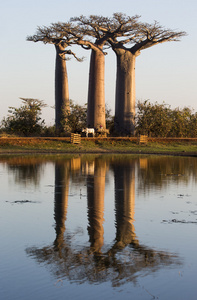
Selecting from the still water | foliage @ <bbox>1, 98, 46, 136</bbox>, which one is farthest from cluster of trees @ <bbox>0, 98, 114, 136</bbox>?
the still water

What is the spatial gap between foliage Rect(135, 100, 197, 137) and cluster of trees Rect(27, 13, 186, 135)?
1.14 meters

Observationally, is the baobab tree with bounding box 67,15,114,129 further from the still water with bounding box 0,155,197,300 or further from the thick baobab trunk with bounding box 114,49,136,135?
the still water with bounding box 0,155,197,300

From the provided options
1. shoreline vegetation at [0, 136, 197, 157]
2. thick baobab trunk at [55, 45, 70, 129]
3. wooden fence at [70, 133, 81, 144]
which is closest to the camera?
shoreline vegetation at [0, 136, 197, 157]

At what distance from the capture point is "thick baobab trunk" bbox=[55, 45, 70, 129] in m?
51.4

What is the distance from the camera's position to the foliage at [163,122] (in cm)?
5034

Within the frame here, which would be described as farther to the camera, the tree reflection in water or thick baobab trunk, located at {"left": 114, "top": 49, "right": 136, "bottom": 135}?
thick baobab trunk, located at {"left": 114, "top": 49, "right": 136, "bottom": 135}

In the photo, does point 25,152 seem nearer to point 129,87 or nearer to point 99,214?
point 129,87

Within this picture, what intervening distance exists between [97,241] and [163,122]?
41440mm

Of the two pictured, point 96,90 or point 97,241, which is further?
point 96,90

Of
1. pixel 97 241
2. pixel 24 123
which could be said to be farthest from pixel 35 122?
pixel 97 241

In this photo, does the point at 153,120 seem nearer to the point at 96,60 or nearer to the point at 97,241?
the point at 96,60

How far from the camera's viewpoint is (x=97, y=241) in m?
9.22

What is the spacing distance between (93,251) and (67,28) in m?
41.4

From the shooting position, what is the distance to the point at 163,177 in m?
21.5
